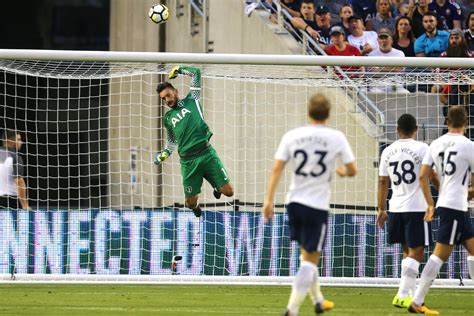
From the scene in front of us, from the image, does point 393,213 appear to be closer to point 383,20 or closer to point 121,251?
point 121,251

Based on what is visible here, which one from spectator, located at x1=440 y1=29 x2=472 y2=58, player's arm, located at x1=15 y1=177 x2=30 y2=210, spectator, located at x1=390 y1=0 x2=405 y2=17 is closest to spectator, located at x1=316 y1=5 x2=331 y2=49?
spectator, located at x1=390 y1=0 x2=405 y2=17

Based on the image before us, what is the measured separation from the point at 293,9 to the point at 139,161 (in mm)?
3807

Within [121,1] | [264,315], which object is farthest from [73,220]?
[121,1]

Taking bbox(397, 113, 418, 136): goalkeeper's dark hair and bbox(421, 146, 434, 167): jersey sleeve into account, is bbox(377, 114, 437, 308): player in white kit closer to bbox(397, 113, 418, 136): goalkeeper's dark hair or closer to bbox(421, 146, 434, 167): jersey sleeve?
bbox(397, 113, 418, 136): goalkeeper's dark hair

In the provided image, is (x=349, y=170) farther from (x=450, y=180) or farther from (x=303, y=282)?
(x=450, y=180)

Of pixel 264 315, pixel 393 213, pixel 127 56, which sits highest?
pixel 127 56

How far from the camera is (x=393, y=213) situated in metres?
12.0

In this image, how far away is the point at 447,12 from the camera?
20.6 m

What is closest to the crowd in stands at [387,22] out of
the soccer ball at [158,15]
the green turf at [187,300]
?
the soccer ball at [158,15]

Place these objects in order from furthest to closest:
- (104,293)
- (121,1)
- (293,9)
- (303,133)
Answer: (121,1), (293,9), (104,293), (303,133)

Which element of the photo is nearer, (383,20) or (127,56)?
(127,56)

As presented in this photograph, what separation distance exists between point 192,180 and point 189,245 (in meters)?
0.89

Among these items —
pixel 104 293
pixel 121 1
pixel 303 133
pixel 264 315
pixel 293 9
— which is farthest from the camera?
pixel 121 1

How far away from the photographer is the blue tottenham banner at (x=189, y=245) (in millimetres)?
15438
